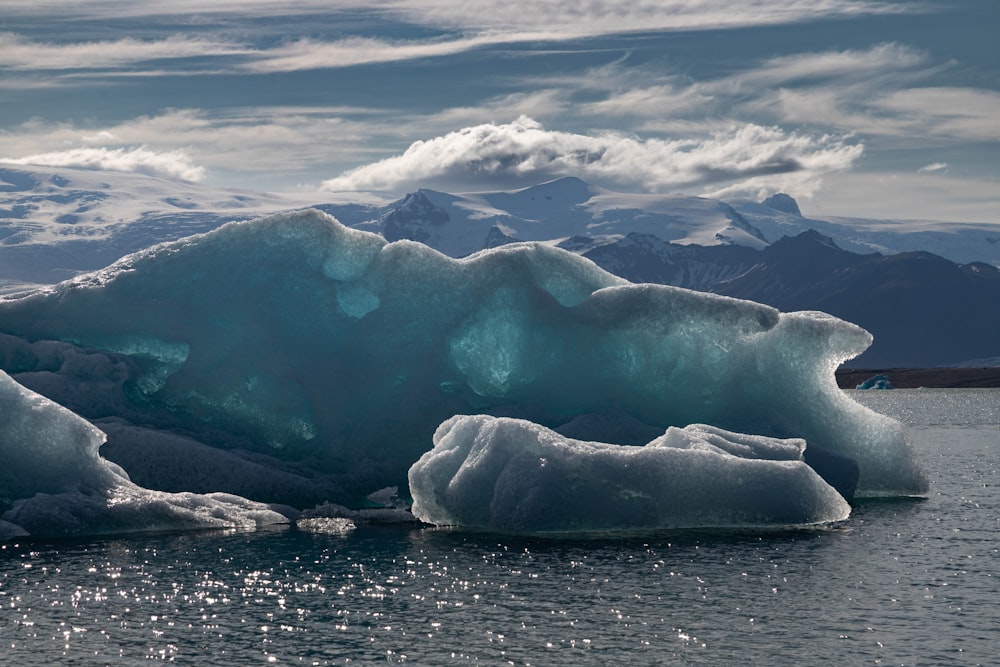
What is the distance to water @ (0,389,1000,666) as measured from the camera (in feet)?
64.3

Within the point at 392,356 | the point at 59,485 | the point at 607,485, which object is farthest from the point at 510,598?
the point at 392,356

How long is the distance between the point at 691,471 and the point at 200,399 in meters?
16.6

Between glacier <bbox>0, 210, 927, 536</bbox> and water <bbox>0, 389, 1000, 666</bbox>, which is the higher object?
glacier <bbox>0, 210, 927, 536</bbox>

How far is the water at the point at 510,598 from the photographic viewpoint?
19.6m

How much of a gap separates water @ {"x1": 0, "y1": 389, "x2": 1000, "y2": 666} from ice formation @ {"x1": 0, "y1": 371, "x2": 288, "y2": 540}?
51.3 inches

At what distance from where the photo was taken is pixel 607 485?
1206 inches

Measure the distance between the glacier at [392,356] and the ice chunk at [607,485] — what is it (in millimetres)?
4973

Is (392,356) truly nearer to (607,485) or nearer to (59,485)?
(607,485)

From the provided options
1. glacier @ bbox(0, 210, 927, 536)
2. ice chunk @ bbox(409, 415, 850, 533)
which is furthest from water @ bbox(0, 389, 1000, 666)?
glacier @ bbox(0, 210, 927, 536)

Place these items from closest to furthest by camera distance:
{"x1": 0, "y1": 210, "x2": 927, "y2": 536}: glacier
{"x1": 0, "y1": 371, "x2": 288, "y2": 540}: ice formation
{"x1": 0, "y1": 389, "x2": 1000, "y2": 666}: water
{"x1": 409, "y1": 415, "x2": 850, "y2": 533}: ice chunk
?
{"x1": 0, "y1": 389, "x2": 1000, "y2": 666}: water → {"x1": 409, "y1": 415, "x2": 850, "y2": 533}: ice chunk → {"x1": 0, "y1": 371, "x2": 288, "y2": 540}: ice formation → {"x1": 0, "y1": 210, "x2": 927, "y2": 536}: glacier

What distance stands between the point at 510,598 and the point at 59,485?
14824 millimetres

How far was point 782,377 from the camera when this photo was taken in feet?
125

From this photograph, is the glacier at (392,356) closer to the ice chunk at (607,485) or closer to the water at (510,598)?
the ice chunk at (607,485)

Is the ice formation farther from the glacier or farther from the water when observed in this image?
the glacier
